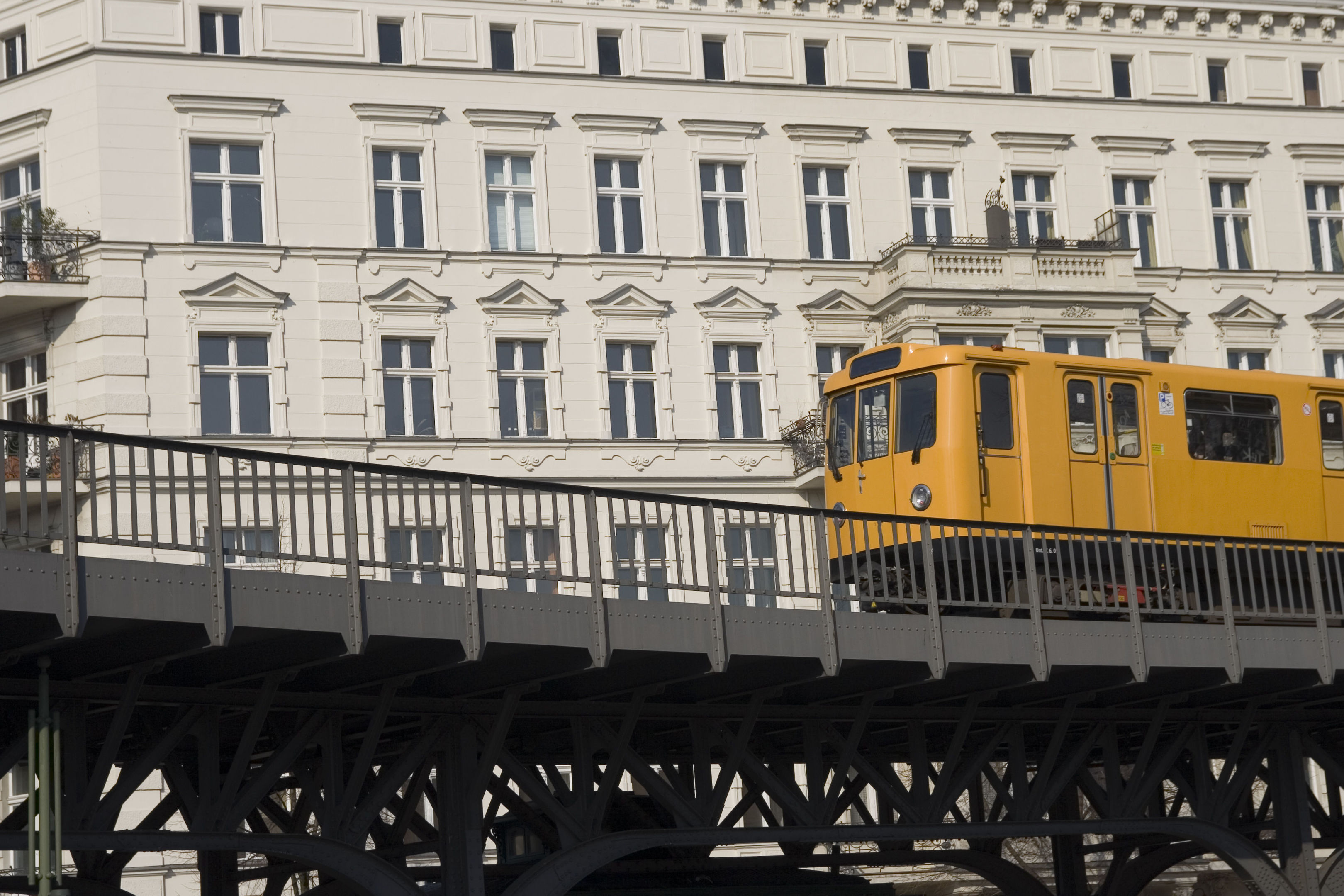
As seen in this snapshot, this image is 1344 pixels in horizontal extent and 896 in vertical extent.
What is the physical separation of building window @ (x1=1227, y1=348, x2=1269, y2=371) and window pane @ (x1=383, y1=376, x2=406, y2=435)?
18.7 meters

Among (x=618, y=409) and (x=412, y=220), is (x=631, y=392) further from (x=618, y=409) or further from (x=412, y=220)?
(x=412, y=220)

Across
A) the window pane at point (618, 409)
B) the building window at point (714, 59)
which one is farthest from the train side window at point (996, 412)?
the building window at point (714, 59)

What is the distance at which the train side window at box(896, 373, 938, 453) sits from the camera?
76.5 ft

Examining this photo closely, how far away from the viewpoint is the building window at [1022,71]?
44500 mm

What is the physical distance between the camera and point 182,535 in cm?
2862

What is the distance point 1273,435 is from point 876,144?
1852cm

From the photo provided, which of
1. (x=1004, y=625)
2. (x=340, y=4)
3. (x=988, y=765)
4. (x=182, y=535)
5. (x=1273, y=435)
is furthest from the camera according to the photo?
(x=340, y=4)

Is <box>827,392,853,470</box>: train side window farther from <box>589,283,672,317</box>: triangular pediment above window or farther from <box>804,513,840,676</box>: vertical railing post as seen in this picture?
<box>589,283,672,317</box>: triangular pediment above window

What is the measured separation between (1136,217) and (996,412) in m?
22.8

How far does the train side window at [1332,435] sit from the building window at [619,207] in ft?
58.0

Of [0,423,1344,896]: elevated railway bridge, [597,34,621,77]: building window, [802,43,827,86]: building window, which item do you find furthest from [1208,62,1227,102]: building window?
[0,423,1344,896]: elevated railway bridge

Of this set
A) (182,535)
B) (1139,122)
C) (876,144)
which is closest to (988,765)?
(182,535)

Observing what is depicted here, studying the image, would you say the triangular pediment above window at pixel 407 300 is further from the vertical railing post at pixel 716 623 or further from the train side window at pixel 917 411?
the vertical railing post at pixel 716 623

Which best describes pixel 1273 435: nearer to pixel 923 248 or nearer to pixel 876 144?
pixel 923 248
